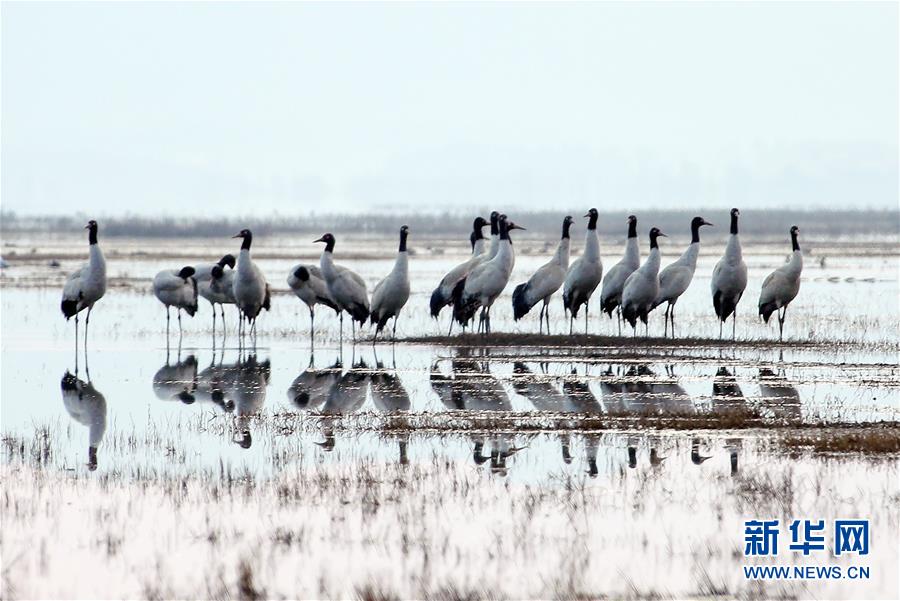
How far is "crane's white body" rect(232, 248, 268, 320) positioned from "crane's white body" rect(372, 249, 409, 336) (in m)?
2.24

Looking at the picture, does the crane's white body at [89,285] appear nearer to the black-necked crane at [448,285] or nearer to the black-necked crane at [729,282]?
the black-necked crane at [448,285]

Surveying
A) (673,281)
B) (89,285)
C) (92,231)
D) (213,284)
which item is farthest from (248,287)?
(673,281)

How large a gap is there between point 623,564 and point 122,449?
5.63 m

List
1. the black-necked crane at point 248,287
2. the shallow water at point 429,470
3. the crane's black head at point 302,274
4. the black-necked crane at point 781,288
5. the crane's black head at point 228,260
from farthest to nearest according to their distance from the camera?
the crane's black head at point 228,260 < the crane's black head at point 302,274 < the black-necked crane at point 248,287 < the black-necked crane at point 781,288 < the shallow water at point 429,470

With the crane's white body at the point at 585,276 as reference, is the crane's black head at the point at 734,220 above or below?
above

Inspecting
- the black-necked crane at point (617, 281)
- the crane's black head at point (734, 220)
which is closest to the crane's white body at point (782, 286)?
the crane's black head at point (734, 220)

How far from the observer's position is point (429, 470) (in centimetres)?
1170

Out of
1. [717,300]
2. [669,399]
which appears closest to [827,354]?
[717,300]

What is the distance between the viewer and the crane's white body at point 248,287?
2445 centimetres

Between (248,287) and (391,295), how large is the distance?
2.82 metres

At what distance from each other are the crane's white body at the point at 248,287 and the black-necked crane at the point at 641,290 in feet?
20.3

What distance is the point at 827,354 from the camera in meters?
19.9

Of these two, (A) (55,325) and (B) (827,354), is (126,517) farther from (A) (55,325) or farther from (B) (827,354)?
(A) (55,325)

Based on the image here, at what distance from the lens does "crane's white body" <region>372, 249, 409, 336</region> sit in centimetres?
2303
